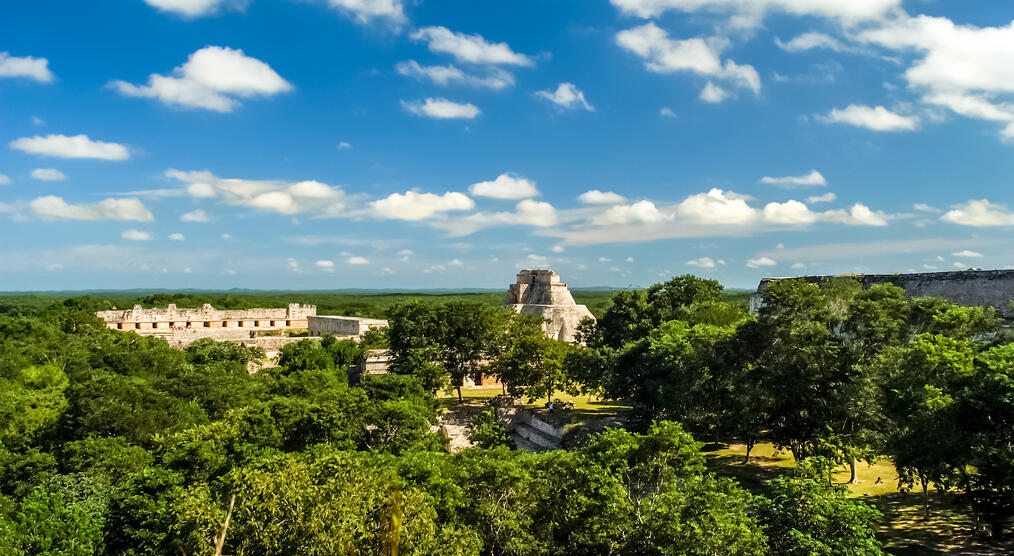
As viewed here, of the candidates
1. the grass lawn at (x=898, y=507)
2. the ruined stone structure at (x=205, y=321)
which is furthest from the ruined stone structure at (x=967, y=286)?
the ruined stone structure at (x=205, y=321)

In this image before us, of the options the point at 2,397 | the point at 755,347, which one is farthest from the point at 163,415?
the point at 755,347

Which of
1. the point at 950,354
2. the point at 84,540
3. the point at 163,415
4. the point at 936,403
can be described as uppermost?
the point at 950,354

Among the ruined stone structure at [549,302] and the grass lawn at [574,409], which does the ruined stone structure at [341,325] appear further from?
the grass lawn at [574,409]

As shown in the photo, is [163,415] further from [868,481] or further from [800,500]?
[868,481]

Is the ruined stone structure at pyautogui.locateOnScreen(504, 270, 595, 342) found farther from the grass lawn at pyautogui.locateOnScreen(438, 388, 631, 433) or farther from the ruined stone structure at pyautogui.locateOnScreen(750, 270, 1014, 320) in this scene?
the ruined stone structure at pyautogui.locateOnScreen(750, 270, 1014, 320)

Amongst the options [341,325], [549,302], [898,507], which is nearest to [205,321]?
[341,325]

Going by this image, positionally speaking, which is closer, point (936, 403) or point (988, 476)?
point (988, 476)

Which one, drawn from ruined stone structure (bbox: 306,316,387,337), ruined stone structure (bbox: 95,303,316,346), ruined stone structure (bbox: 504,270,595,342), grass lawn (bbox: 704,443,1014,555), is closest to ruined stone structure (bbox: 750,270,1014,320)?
grass lawn (bbox: 704,443,1014,555)
